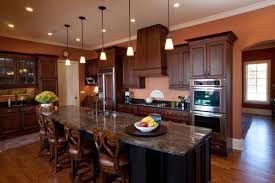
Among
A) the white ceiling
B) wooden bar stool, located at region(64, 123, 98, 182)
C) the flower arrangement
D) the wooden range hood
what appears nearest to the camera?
wooden bar stool, located at region(64, 123, 98, 182)

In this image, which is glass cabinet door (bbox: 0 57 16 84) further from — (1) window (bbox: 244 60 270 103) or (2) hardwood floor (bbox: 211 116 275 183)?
(1) window (bbox: 244 60 270 103)

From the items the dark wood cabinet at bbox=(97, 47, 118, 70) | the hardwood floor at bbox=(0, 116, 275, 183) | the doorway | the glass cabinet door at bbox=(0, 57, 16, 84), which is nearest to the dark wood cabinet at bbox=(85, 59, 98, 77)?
the doorway

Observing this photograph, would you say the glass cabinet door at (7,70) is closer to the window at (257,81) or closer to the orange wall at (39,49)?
the orange wall at (39,49)

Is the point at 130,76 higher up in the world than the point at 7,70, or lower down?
lower down

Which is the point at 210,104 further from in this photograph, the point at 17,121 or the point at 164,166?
the point at 17,121

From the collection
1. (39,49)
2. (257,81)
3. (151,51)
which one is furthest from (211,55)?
(257,81)

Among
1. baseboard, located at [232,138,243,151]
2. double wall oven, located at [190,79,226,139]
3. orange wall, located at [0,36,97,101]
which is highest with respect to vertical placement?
orange wall, located at [0,36,97,101]

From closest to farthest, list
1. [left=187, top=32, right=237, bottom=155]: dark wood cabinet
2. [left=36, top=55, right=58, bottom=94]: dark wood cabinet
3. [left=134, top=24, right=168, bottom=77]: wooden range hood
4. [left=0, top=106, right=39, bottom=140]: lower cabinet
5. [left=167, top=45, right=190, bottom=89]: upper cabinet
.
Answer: [left=187, top=32, right=237, bottom=155]: dark wood cabinet
[left=167, top=45, right=190, bottom=89]: upper cabinet
[left=134, top=24, right=168, bottom=77]: wooden range hood
[left=0, top=106, right=39, bottom=140]: lower cabinet
[left=36, top=55, right=58, bottom=94]: dark wood cabinet

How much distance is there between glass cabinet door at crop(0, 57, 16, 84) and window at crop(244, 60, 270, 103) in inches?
379

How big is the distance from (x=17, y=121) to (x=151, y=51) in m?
4.60

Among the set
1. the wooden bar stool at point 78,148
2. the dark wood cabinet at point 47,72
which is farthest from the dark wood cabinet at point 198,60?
the dark wood cabinet at point 47,72

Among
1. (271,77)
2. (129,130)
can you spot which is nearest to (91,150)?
(129,130)

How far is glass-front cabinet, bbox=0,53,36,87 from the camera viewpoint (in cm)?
502

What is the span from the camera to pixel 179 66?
4449 mm
